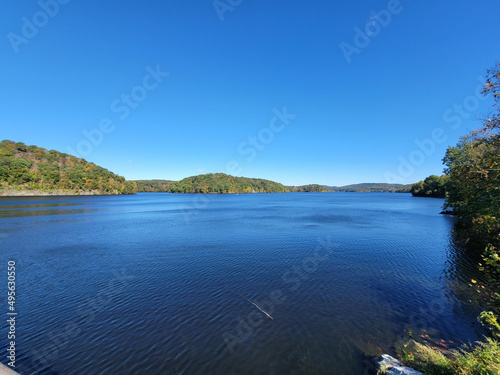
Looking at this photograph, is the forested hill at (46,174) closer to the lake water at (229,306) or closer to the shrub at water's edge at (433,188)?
the lake water at (229,306)

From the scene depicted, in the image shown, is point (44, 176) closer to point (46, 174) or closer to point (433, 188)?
point (46, 174)

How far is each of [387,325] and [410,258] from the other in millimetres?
13328

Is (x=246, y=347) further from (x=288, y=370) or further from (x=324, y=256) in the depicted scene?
(x=324, y=256)

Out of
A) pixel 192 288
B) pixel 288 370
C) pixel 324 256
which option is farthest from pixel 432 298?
pixel 192 288

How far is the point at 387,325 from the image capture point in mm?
10047
